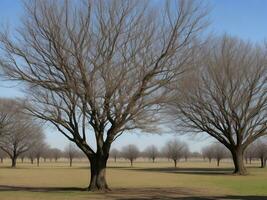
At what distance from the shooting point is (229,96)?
43469 millimetres

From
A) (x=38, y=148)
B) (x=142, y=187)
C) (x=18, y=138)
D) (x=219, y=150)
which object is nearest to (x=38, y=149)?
(x=38, y=148)

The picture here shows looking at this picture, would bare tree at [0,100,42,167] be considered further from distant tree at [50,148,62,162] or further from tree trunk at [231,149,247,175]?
distant tree at [50,148,62,162]

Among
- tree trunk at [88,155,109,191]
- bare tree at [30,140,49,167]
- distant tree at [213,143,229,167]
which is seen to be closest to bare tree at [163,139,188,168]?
distant tree at [213,143,229,167]

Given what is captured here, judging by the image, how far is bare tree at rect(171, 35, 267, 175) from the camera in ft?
141

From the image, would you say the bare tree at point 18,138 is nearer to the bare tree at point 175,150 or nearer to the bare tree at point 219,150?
the bare tree at point 175,150

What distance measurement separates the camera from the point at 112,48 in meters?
23.1

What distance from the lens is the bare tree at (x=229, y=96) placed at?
42.9 m

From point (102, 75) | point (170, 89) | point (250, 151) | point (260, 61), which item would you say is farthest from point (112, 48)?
point (250, 151)

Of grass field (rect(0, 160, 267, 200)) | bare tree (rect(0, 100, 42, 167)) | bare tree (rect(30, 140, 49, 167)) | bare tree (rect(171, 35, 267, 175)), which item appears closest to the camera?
grass field (rect(0, 160, 267, 200))

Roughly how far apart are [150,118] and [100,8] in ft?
19.8

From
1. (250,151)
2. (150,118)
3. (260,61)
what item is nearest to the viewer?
(150,118)

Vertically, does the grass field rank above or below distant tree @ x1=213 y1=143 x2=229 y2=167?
below

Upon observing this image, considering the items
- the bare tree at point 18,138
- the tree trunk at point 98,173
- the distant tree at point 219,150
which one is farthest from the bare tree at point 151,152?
the tree trunk at point 98,173

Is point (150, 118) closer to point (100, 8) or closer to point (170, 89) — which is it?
point (170, 89)
